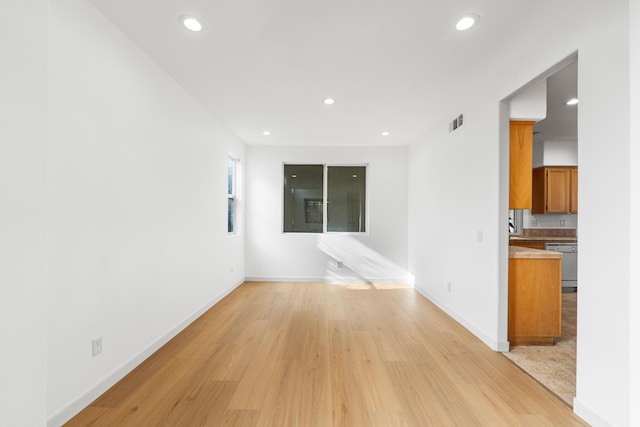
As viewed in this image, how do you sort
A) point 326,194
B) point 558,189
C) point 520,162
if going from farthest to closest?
point 326,194, point 558,189, point 520,162

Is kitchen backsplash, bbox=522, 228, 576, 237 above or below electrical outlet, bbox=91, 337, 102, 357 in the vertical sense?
above

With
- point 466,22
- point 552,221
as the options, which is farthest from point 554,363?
point 552,221

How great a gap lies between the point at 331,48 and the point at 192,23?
1.05 metres

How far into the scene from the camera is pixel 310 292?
4.79 metres

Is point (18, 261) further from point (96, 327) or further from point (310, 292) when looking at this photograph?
point (310, 292)

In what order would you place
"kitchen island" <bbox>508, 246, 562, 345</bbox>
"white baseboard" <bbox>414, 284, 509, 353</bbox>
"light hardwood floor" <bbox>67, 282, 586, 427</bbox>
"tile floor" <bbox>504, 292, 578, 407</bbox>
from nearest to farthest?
"light hardwood floor" <bbox>67, 282, 586, 427</bbox> → "tile floor" <bbox>504, 292, 578, 407</bbox> → "white baseboard" <bbox>414, 284, 509, 353</bbox> → "kitchen island" <bbox>508, 246, 562, 345</bbox>

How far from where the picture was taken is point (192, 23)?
204 cm

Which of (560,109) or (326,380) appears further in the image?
(560,109)

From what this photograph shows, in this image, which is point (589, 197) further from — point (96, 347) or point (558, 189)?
point (558, 189)

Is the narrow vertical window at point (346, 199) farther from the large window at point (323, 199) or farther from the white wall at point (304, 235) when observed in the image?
the white wall at point (304, 235)

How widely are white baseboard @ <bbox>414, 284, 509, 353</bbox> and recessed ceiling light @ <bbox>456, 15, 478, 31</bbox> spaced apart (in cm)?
269

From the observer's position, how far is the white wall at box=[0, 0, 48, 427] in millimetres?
1029

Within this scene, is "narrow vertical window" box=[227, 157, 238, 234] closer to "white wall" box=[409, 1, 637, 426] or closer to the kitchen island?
"white wall" box=[409, 1, 637, 426]

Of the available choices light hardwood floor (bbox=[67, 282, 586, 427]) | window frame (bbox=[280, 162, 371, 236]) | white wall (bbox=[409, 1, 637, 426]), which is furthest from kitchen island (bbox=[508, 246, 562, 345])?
window frame (bbox=[280, 162, 371, 236])
